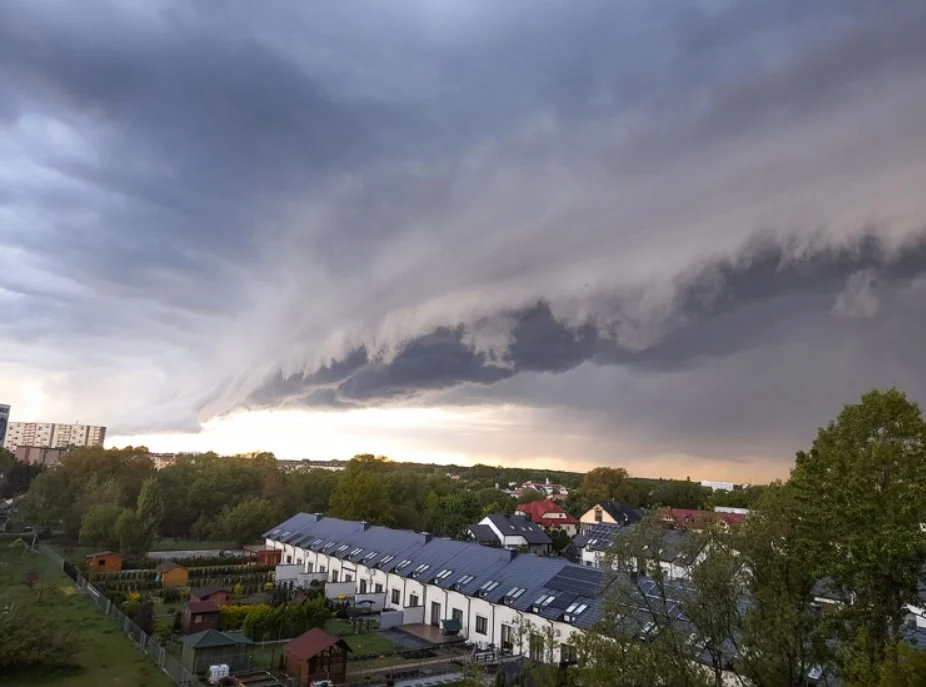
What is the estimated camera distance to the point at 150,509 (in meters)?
59.0

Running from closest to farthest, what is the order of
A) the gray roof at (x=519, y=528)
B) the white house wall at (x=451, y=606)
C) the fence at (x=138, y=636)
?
the fence at (x=138, y=636) → the white house wall at (x=451, y=606) → the gray roof at (x=519, y=528)

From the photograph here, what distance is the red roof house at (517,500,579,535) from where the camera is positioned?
93.1 m

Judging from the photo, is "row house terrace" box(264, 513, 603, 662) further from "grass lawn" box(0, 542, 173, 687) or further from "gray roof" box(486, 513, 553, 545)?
"gray roof" box(486, 513, 553, 545)

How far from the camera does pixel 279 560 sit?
60.1m

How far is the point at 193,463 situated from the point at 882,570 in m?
94.7

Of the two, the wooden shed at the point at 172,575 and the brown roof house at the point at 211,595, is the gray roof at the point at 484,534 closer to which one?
the wooden shed at the point at 172,575

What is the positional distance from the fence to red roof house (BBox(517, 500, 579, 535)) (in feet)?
198

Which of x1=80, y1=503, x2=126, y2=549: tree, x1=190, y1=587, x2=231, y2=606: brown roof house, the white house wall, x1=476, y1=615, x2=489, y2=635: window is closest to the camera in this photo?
the white house wall

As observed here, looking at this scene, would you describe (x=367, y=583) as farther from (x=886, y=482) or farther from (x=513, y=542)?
(x=886, y=482)

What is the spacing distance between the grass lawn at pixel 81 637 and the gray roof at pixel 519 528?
4360 cm

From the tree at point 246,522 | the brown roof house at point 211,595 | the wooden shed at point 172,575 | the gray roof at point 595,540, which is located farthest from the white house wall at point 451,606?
the gray roof at point 595,540

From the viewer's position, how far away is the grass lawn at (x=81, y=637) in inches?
1051

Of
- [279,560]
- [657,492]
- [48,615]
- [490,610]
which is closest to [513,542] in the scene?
[279,560]

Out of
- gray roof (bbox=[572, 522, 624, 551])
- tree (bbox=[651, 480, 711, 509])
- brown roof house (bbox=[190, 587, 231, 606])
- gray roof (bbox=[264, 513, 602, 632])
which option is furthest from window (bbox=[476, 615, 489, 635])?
tree (bbox=[651, 480, 711, 509])
